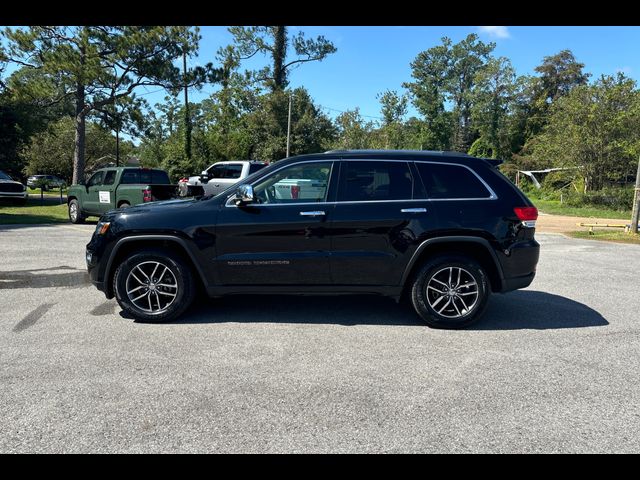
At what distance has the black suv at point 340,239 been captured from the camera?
4.70m

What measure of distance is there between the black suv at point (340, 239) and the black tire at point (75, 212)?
10403 millimetres

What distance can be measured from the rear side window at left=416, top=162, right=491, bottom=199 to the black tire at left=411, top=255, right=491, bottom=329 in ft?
2.21

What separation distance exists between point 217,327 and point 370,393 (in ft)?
6.64

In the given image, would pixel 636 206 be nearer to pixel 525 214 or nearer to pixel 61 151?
pixel 525 214

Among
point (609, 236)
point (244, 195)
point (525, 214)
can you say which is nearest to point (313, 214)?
point (244, 195)

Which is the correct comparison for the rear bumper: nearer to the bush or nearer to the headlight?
the headlight

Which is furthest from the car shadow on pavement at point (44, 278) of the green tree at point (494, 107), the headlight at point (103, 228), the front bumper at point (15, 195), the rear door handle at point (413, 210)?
the green tree at point (494, 107)

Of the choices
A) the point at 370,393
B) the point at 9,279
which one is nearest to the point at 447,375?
the point at 370,393

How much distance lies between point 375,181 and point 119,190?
10015mm

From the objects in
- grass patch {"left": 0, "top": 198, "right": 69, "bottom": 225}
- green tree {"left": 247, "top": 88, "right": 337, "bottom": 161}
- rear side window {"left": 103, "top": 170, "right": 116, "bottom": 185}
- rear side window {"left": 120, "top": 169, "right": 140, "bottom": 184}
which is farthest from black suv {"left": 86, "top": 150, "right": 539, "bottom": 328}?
green tree {"left": 247, "top": 88, "right": 337, "bottom": 161}

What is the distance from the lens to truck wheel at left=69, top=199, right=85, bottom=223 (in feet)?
45.9

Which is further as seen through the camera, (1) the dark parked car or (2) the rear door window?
(1) the dark parked car

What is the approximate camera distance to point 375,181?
4848 millimetres

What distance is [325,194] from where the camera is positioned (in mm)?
4816
